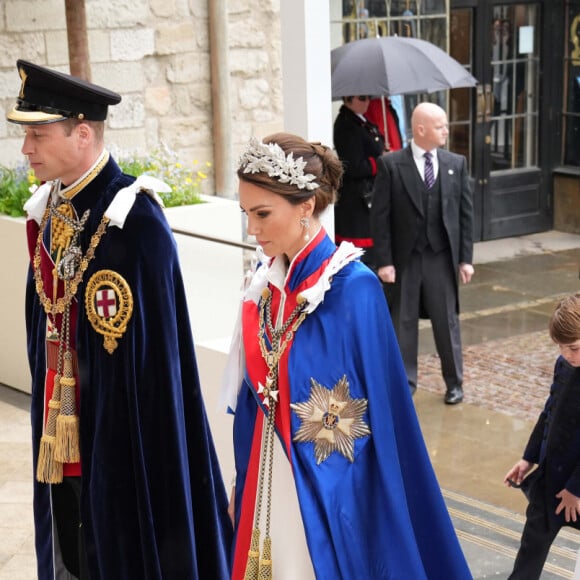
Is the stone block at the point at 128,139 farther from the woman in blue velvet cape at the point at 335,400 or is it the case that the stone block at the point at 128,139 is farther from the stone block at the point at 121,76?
the woman in blue velvet cape at the point at 335,400

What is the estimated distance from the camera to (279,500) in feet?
10.6

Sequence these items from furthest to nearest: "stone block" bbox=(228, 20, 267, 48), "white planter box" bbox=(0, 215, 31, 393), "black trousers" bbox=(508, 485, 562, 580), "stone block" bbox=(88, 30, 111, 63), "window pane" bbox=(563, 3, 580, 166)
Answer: "window pane" bbox=(563, 3, 580, 166), "stone block" bbox=(228, 20, 267, 48), "stone block" bbox=(88, 30, 111, 63), "white planter box" bbox=(0, 215, 31, 393), "black trousers" bbox=(508, 485, 562, 580)

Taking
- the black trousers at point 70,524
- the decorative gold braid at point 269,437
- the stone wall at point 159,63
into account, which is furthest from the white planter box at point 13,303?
the decorative gold braid at point 269,437

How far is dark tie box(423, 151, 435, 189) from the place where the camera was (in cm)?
702

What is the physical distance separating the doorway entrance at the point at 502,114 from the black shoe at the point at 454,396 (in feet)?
15.3

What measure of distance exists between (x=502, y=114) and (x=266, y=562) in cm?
905

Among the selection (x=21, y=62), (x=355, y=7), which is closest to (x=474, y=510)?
(x=21, y=62)

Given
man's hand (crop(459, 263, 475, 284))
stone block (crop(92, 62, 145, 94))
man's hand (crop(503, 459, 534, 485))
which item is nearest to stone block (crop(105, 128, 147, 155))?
stone block (crop(92, 62, 145, 94))

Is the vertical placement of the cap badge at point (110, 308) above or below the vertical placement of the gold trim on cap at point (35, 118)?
below

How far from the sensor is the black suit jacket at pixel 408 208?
7004 millimetres

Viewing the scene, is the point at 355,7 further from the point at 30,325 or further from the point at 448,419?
the point at 30,325

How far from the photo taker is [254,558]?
10.4 feet

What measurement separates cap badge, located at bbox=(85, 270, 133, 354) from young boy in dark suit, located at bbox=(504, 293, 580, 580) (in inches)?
51.9

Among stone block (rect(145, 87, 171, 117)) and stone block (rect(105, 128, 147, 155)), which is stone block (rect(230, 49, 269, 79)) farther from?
stone block (rect(105, 128, 147, 155))
